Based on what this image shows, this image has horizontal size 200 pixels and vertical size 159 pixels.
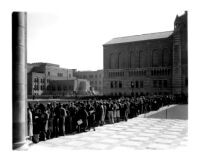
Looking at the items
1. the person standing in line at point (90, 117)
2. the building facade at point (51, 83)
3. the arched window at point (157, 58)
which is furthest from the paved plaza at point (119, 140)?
the building facade at point (51, 83)

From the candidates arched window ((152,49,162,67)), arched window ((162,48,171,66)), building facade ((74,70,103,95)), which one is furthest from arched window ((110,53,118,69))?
building facade ((74,70,103,95))

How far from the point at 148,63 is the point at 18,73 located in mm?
60947

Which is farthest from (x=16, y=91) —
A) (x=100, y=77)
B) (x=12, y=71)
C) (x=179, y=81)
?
(x=100, y=77)

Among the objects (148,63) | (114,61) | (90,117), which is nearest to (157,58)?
(148,63)

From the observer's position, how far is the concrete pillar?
8109 millimetres

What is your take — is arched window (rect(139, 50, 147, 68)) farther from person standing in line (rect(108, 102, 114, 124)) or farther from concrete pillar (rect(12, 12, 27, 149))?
concrete pillar (rect(12, 12, 27, 149))

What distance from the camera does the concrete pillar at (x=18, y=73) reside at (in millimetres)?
8109

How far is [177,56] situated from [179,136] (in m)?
48.2

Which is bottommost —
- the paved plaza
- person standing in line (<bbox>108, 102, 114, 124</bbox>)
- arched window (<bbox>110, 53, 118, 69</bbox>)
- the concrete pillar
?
the paved plaza

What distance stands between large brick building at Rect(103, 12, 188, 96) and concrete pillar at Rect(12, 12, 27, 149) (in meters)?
52.2

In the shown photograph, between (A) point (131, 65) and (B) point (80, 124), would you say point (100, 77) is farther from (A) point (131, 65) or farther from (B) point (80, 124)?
(B) point (80, 124)

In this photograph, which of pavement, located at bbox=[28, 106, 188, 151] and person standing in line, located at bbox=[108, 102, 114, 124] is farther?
person standing in line, located at bbox=[108, 102, 114, 124]

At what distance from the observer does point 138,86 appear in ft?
221

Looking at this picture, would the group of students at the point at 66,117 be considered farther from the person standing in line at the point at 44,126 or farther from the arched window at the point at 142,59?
the arched window at the point at 142,59
